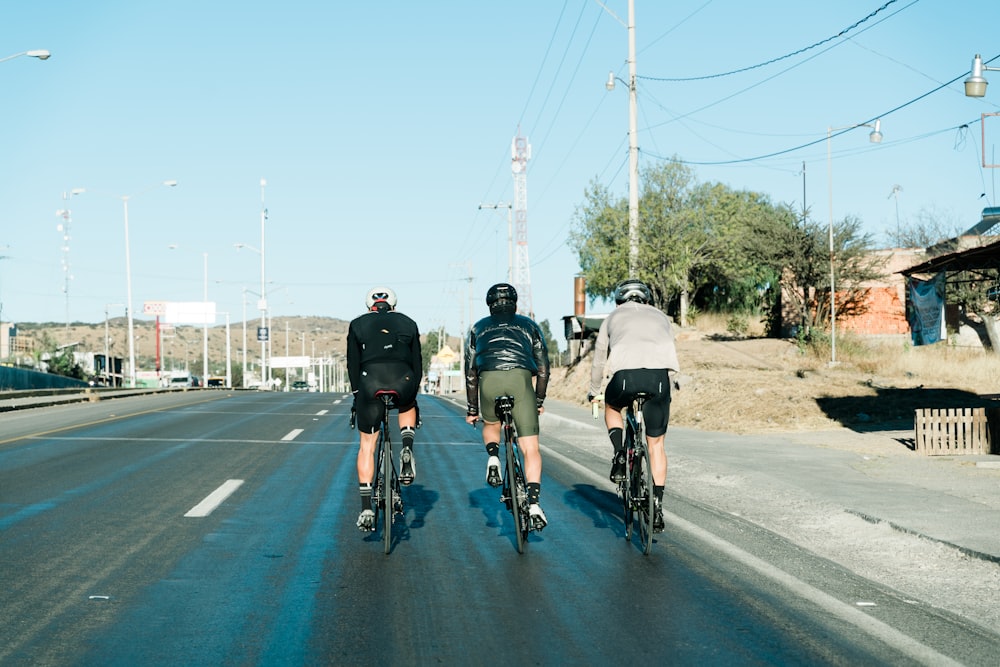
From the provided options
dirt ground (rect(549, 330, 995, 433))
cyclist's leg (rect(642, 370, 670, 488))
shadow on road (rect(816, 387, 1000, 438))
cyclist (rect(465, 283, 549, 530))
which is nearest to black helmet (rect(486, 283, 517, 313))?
cyclist (rect(465, 283, 549, 530))

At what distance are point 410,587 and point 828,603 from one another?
263 centimetres

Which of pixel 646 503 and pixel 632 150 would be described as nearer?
pixel 646 503

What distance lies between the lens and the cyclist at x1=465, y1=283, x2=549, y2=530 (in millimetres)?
8070

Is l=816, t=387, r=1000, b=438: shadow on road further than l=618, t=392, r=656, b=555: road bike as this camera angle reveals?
Yes

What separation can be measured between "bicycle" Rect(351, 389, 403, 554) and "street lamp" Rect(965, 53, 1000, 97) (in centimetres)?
1556

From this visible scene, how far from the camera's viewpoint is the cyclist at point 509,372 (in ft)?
26.5

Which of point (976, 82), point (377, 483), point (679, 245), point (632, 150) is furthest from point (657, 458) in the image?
point (679, 245)

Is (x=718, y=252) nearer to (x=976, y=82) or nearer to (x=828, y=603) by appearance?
(x=976, y=82)

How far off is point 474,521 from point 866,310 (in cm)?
4181

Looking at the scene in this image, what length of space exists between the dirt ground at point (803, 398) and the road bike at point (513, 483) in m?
13.8

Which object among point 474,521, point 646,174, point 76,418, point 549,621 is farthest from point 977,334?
point 549,621

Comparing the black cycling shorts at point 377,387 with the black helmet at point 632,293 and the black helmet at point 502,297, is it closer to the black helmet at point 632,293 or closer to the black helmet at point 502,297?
the black helmet at point 502,297

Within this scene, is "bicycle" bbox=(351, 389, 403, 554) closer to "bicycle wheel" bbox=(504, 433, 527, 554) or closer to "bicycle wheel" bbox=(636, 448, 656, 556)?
"bicycle wheel" bbox=(504, 433, 527, 554)

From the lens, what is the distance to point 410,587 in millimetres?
6656
